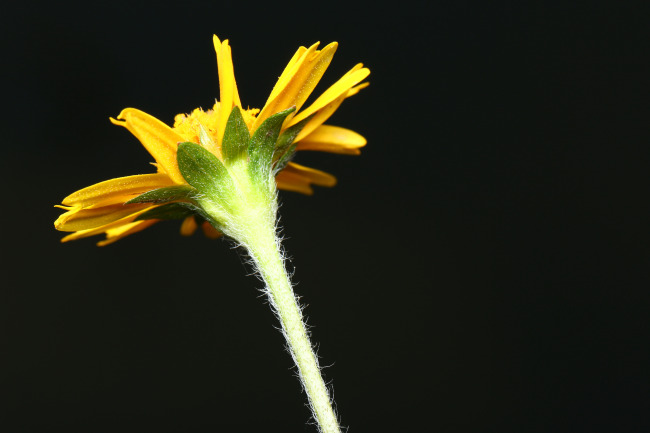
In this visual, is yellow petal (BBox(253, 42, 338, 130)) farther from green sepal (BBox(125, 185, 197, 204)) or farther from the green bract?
green sepal (BBox(125, 185, 197, 204))

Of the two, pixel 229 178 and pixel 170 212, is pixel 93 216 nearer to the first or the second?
pixel 170 212

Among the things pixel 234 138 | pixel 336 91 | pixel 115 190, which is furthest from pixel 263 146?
pixel 115 190

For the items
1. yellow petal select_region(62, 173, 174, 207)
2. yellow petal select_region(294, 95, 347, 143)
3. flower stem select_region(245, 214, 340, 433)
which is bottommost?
flower stem select_region(245, 214, 340, 433)

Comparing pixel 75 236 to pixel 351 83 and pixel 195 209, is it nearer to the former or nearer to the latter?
pixel 195 209

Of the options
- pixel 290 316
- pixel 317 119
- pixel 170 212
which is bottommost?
pixel 290 316

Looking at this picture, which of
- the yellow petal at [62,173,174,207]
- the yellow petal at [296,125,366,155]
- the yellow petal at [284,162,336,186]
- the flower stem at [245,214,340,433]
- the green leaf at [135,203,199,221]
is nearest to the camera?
the flower stem at [245,214,340,433]

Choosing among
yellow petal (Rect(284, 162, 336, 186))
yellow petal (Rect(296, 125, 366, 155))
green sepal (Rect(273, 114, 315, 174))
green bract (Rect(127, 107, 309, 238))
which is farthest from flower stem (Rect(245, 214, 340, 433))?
yellow petal (Rect(284, 162, 336, 186))

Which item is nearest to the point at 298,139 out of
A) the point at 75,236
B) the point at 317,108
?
the point at 317,108
